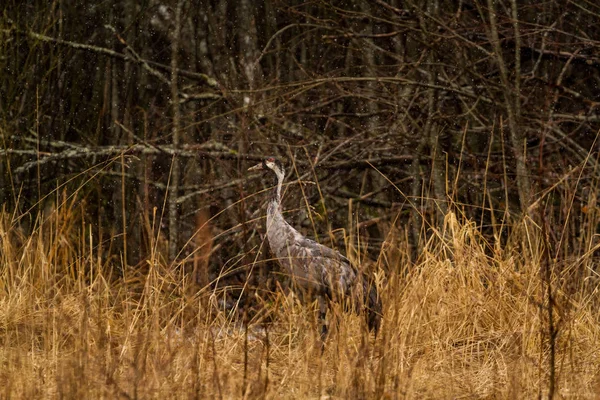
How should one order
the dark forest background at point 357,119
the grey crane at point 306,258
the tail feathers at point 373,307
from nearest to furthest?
the tail feathers at point 373,307 → the grey crane at point 306,258 → the dark forest background at point 357,119

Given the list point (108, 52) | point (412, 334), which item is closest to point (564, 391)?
point (412, 334)

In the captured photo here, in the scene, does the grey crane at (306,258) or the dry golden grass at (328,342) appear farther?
the grey crane at (306,258)

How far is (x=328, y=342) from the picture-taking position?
4.07 meters

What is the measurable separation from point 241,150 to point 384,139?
1.25 m

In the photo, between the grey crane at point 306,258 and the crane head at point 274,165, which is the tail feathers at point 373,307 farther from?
the crane head at point 274,165

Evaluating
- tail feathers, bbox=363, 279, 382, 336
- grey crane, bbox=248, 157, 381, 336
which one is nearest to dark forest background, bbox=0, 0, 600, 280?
grey crane, bbox=248, 157, 381, 336

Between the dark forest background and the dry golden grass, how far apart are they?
0.90 ft

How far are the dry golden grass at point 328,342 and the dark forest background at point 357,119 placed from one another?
0.27 meters

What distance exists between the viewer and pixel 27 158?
30.2 ft

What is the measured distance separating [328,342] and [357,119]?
4.33 meters

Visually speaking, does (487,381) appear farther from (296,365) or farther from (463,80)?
(463,80)

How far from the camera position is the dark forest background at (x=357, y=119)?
615 centimetres

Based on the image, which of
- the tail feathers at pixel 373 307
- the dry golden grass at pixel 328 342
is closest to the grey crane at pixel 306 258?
the tail feathers at pixel 373 307

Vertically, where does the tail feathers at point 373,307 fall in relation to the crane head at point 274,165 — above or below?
below
